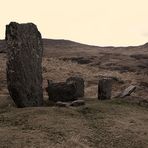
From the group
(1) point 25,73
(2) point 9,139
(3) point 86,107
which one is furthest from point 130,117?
(2) point 9,139

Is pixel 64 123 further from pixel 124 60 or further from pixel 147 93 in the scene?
pixel 124 60

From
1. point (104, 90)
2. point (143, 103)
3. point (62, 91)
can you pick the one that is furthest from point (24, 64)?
point (143, 103)

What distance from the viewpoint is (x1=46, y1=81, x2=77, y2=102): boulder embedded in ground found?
2362cm

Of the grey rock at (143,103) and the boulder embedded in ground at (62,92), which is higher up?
the boulder embedded in ground at (62,92)

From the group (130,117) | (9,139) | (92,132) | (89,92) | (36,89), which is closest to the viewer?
(9,139)

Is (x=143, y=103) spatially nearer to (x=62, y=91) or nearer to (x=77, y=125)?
(x=62, y=91)

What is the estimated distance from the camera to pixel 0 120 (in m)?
17.8

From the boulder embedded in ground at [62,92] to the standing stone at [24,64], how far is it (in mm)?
1844

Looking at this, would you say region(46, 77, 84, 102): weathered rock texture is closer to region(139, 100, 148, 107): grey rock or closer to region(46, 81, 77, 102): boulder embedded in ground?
region(46, 81, 77, 102): boulder embedded in ground

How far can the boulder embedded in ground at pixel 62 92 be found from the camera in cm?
2362

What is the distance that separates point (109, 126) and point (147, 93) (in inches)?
662

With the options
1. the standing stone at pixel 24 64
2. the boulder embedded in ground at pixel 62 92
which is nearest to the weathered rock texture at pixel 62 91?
the boulder embedded in ground at pixel 62 92

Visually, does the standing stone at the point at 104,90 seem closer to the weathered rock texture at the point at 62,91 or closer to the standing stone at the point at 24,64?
the weathered rock texture at the point at 62,91

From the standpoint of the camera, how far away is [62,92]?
23.6 meters
